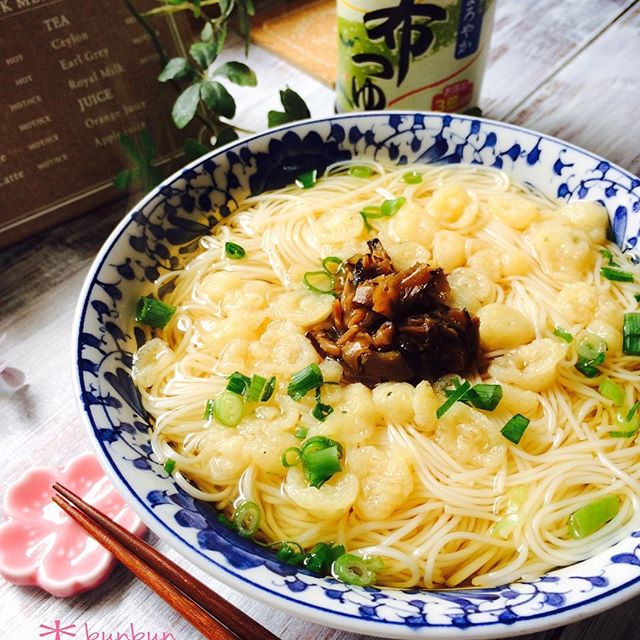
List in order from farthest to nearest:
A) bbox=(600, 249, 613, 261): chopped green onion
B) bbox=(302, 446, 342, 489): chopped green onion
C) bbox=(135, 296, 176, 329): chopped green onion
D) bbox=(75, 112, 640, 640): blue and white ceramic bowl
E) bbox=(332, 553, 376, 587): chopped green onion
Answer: bbox=(600, 249, 613, 261): chopped green onion
bbox=(135, 296, 176, 329): chopped green onion
bbox=(302, 446, 342, 489): chopped green onion
bbox=(332, 553, 376, 587): chopped green onion
bbox=(75, 112, 640, 640): blue and white ceramic bowl

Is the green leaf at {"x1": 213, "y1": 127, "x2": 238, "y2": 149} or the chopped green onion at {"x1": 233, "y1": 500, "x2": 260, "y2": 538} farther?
the green leaf at {"x1": 213, "y1": 127, "x2": 238, "y2": 149}

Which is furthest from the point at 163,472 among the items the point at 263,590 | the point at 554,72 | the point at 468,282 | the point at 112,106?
the point at 554,72

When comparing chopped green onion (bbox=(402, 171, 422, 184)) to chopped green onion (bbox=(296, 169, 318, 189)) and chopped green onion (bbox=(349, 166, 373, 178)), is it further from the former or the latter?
chopped green onion (bbox=(296, 169, 318, 189))

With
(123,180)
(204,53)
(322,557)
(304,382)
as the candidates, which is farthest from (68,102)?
(322,557)

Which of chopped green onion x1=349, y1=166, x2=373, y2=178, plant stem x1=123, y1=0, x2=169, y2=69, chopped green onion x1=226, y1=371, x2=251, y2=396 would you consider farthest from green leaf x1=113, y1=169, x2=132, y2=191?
chopped green onion x1=226, y1=371, x2=251, y2=396

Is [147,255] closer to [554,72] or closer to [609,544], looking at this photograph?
[609,544]

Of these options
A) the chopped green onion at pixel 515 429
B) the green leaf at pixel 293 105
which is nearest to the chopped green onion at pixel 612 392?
the chopped green onion at pixel 515 429

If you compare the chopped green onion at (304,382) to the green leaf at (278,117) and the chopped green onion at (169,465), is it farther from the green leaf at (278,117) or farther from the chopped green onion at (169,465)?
the green leaf at (278,117)

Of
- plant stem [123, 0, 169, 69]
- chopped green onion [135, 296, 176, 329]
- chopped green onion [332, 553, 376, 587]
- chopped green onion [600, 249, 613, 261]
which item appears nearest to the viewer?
chopped green onion [332, 553, 376, 587]
